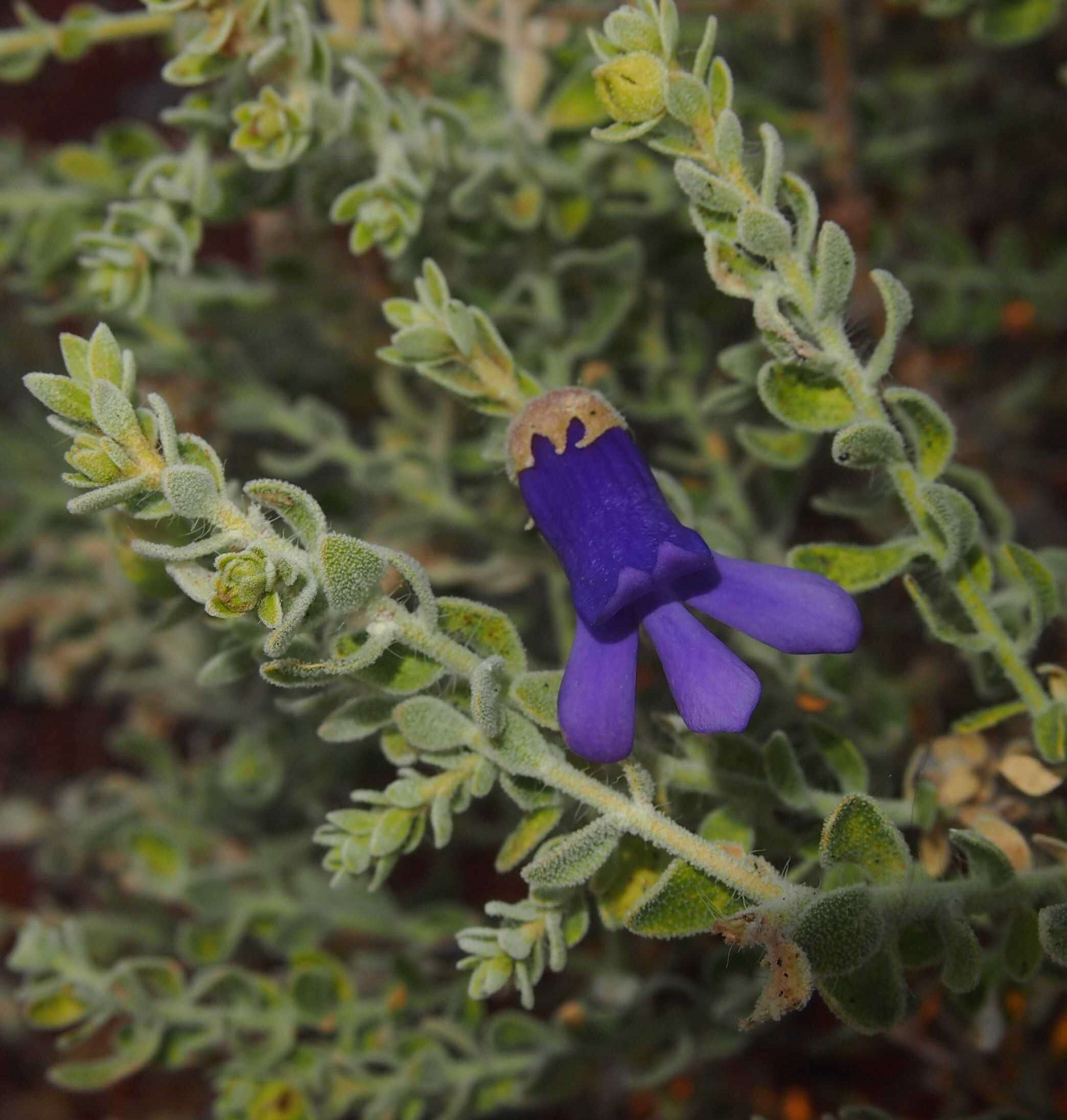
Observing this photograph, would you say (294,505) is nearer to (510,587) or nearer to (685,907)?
(685,907)

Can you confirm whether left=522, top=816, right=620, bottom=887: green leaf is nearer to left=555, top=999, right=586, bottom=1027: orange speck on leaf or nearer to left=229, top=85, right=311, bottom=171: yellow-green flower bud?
left=555, top=999, right=586, bottom=1027: orange speck on leaf

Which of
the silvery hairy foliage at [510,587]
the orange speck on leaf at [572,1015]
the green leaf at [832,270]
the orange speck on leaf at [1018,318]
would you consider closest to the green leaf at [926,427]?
the silvery hairy foliage at [510,587]

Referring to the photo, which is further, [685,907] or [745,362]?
[745,362]

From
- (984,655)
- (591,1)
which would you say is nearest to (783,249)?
(984,655)

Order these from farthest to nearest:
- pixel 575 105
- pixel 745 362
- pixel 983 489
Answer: pixel 575 105 → pixel 983 489 → pixel 745 362

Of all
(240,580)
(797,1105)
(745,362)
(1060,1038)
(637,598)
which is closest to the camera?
(240,580)

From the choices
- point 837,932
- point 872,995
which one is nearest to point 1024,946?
point 872,995
